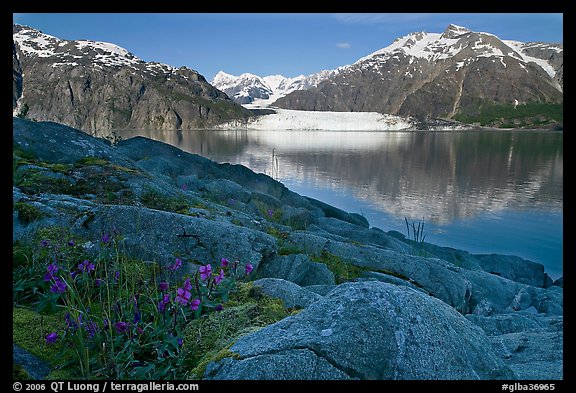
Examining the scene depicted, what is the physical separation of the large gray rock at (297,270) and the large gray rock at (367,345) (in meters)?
2.89

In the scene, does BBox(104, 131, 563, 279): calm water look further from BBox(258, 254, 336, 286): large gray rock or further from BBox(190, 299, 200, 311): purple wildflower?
BBox(190, 299, 200, 311): purple wildflower

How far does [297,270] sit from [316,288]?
0.87 metres

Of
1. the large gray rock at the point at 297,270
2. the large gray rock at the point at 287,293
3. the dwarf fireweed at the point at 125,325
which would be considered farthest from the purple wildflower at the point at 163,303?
the large gray rock at the point at 297,270

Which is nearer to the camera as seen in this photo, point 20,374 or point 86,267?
point 20,374

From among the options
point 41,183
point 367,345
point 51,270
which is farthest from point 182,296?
point 41,183

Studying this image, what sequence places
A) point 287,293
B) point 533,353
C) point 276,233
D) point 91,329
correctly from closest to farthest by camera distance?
point 91,329 → point 533,353 → point 287,293 → point 276,233

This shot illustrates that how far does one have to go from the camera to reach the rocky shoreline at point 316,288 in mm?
2309

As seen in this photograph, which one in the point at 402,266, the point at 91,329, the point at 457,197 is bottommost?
the point at 457,197

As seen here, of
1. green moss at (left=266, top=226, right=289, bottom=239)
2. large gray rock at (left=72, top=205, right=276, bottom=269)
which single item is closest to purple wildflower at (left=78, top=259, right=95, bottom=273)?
large gray rock at (left=72, top=205, right=276, bottom=269)

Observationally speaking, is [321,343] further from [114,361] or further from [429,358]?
[114,361]

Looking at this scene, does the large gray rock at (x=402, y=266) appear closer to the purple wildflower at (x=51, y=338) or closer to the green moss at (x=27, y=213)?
the green moss at (x=27, y=213)

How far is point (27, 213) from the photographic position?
4.56m

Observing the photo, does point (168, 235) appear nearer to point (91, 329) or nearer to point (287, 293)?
point (287, 293)
